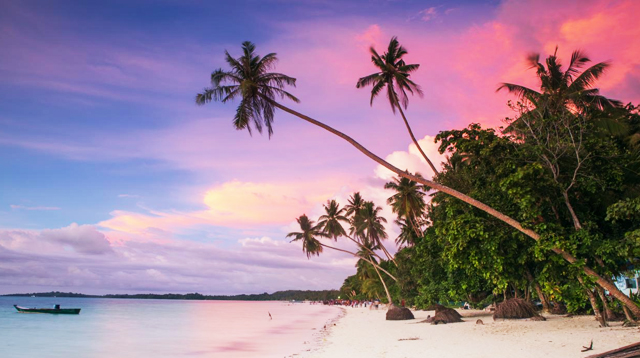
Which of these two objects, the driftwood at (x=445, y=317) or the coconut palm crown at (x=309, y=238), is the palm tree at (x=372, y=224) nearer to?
the coconut palm crown at (x=309, y=238)

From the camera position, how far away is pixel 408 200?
115 feet

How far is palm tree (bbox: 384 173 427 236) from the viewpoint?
1361 inches

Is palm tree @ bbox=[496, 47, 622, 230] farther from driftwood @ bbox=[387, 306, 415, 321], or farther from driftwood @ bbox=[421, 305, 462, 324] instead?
driftwood @ bbox=[387, 306, 415, 321]

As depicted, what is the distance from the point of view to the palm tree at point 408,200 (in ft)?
113

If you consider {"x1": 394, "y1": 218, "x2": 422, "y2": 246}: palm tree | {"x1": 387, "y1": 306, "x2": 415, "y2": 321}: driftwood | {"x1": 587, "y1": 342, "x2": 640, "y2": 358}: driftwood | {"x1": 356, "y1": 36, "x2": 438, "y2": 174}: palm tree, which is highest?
{"x1": 356, "y1": 36, "x2": 438, "y2": 174}: palm tree

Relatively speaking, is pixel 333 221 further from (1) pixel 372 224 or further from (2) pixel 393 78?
(2) pixel 393 78

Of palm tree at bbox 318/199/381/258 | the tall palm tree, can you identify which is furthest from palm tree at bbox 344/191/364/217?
the tall palm tree

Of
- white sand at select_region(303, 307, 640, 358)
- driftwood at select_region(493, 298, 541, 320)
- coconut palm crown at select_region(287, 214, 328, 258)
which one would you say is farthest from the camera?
coconut palm crown at select_region(287, 214, 328, 258)

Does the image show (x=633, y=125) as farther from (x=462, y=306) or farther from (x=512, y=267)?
(x=462, y=306)

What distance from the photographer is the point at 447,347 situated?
38.7 feet

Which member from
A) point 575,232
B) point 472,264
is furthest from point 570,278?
point 472,264

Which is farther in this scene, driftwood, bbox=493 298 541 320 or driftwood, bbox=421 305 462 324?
driftwood, bbox=421 305 462 324

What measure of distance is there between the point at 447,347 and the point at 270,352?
7518 mm

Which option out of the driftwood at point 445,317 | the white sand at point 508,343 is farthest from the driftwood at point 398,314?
the white sand at point 508,343
